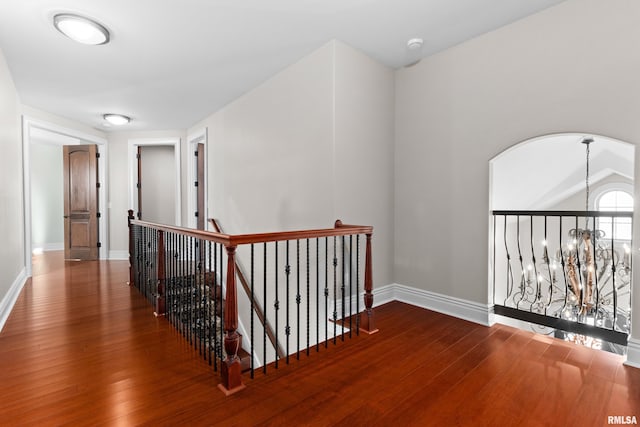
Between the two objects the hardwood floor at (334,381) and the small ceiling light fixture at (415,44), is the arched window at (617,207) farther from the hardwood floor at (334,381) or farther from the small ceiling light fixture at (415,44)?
the small ceiling light fixture at (415,44)

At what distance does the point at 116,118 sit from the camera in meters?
5.14

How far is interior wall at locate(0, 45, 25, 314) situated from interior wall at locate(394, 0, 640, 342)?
4.22m

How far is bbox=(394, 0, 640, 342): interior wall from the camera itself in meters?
2.19

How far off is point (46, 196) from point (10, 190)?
5.06 meters

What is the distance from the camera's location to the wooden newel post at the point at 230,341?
5.83ft

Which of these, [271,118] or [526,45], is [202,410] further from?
[526,45]

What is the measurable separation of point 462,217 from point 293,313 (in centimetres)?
216

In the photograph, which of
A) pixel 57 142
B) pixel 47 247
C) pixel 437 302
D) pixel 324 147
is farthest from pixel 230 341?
pixel 47 247

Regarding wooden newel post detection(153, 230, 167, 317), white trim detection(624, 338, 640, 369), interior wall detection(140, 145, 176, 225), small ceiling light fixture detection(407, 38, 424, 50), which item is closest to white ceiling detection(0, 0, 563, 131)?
small ceiling light fixture detection(407, 38, 424, 50)

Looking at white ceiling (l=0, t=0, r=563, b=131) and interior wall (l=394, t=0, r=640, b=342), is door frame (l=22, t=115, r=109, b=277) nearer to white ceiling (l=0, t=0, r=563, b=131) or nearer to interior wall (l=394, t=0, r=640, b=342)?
white ceiling (l=0, t=0, r=563, b=131)

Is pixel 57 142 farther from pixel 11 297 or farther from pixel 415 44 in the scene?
pixel 415 44

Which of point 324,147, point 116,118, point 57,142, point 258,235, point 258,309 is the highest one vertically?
point 116,118

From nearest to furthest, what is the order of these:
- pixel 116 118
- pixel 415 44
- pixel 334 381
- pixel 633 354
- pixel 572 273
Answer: pixel 334 381 < pixel 633 354 < pixel 415 44 < pixel 572 273 < pixel 116 118

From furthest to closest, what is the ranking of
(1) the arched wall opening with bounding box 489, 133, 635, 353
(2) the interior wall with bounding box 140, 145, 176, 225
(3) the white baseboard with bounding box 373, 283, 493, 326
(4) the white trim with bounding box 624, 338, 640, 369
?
(2) the interior wall with bounding box 140, 145, 176, 225
(3) the white baseboard with bounding box 373, 283, 493, 326
(1) the arched wall opening with bounding box 489, 133, 635, 353
(4) the white trim with bounding box 624, 338, 640, 369
